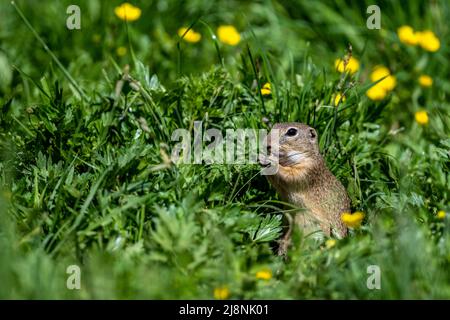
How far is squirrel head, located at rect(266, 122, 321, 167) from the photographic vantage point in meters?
4.30

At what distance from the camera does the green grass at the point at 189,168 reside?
3.14 metres

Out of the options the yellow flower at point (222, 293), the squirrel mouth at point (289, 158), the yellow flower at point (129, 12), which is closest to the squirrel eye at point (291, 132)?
the squirrel mouth at point (289, 158)

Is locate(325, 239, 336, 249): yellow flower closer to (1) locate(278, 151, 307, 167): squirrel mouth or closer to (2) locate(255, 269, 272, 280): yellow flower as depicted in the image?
(2) locate(255, 269, 272, 280): yellow flower

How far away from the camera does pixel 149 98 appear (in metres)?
4.11

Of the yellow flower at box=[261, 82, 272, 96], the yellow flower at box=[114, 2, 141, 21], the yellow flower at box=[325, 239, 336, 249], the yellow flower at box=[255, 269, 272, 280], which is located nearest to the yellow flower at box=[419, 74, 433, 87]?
the yellow flower at box=[261, 82, 272, 96]

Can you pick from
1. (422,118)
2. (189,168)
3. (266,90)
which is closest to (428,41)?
(422,118)

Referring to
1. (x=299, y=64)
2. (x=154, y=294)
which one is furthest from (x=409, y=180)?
(x=299, y=64)

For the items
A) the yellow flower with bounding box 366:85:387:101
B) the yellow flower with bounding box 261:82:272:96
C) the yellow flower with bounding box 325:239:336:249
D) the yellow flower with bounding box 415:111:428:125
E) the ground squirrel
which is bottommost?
the yellow flower with bounding box 325:239:336:249

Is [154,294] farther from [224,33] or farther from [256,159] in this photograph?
[224,33]

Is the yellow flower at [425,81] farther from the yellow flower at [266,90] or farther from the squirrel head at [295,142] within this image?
the squirrel head at [295,142]

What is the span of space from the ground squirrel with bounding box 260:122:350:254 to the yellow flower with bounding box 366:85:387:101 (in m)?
1.03

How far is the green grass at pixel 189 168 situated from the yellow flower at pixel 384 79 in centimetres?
13

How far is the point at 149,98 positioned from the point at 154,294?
139 centimetres

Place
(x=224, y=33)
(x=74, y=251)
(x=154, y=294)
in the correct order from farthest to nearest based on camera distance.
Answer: (x=224, y=33), (x=74, y=251), (x=154, y=294)
